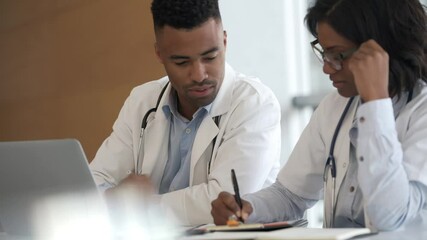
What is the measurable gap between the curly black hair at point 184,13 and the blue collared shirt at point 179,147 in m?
0.29

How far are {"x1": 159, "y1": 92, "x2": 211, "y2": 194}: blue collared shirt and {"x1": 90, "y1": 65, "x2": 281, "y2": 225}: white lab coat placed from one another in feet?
0.07

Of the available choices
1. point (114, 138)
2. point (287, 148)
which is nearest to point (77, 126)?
point (287, 148)

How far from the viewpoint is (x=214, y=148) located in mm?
2619

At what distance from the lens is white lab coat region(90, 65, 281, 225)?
251 centimetres

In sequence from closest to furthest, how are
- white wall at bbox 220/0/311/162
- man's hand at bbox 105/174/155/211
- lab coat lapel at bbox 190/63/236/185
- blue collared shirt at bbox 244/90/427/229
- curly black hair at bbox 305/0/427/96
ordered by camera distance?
1. blue collared shirt at bbox 244/90/427/229
2. curly black hair at bbox 305/0/427/96
3. man's hand at bbox 105/174/155/211
4. lab coat lapel at bbox 190/63/236/185
5. white wall at bbox 220/0/311/162

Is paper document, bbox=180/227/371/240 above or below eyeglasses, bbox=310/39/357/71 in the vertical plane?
below

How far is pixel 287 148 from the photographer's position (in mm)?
4164

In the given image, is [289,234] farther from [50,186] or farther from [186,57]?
[186,57]

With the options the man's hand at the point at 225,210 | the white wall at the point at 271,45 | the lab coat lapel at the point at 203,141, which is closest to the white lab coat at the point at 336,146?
the man's hand at the point at 225,210

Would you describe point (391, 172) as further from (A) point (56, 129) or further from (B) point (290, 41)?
(A) point (56, 129)

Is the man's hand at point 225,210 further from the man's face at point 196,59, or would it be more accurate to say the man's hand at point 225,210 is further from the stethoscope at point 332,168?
the man's face at point 196,59

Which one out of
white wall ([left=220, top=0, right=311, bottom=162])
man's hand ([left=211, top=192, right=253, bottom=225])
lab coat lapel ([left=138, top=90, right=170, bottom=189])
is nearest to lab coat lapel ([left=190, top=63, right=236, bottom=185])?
lab coat lapel ([left=138, top=90, right=170, bottom=189])

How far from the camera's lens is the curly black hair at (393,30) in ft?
6.43

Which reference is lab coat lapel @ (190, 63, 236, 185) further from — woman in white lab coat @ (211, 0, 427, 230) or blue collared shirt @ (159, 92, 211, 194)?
woman in white lab coat @ (211, 0, 427, 230)
